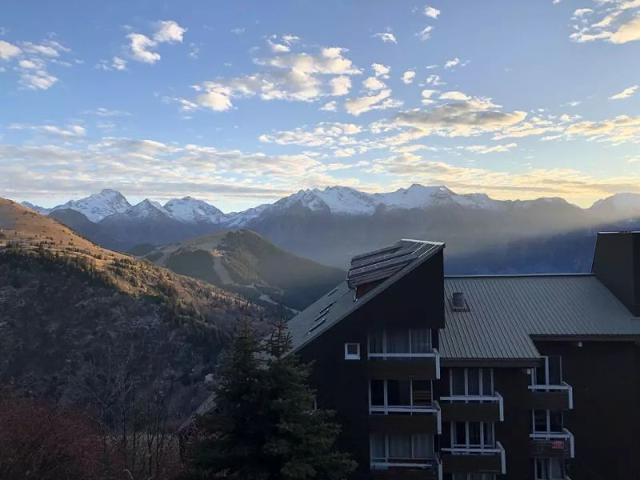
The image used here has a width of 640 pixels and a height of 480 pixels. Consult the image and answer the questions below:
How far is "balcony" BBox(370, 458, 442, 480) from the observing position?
16.3 metres

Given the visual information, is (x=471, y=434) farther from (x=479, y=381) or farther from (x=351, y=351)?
(x=351, y=351)

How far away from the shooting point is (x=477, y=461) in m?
16.6

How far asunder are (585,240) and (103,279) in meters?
172

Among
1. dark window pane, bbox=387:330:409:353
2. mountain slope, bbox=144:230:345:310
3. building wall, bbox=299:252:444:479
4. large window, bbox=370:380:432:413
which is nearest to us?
building wall, bbox=299:252:444:479

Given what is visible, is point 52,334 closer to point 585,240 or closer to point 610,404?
point 610,404

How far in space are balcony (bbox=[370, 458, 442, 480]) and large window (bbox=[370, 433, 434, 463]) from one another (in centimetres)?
9

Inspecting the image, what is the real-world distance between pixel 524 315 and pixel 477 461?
17.7ft

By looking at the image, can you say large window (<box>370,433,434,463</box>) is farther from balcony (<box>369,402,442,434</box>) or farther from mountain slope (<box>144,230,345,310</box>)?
mountain slope (<box>144,230,345,310</box>)

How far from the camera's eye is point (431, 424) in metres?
16.3

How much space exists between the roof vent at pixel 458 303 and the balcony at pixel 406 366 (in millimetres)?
3461

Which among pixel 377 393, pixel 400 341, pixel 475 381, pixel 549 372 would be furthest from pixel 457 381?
pixel 549 372

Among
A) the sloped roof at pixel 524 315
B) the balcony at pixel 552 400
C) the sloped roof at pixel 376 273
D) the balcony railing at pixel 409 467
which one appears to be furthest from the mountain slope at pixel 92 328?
the balcony at pixel 552 400

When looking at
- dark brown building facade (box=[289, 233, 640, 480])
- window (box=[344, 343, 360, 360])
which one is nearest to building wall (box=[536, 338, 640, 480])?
dark brown building facade (box=[289, 233, 640, 480])

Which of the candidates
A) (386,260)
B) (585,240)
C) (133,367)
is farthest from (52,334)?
(585,240)
